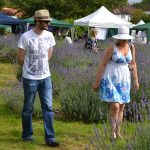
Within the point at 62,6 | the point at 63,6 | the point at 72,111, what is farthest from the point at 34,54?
the point at 63,6

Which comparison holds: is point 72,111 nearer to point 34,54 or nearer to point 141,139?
point 34,54

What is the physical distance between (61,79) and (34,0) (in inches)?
1593

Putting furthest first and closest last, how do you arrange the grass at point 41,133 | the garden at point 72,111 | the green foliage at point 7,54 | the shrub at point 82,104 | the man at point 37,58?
the green foliage at point 7,54
the shrub at point 82,104
the garden at point 72,111
the grass at point 41,133
the man at point 37,58

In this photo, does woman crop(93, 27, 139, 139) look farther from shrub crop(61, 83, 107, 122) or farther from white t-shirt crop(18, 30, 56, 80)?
shrub crop(61, 83, 107, 122)

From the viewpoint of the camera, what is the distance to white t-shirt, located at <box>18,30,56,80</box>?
6301mm

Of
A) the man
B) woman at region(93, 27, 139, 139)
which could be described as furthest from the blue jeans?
woman at region(93, 27, 139, 139)

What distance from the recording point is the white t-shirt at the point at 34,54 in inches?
248

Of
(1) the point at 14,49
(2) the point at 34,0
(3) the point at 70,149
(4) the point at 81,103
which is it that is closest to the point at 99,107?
(4) the point at 81,103

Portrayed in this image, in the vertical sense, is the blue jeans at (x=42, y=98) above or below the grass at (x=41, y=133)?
above

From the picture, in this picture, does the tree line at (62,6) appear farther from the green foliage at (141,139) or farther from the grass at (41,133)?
the green foliage at (141,139)

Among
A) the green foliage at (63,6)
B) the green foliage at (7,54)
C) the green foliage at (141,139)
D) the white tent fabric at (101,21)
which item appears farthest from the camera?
the green foliage at (63,6)


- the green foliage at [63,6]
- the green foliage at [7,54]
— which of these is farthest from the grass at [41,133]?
the green foliage at [63,6]

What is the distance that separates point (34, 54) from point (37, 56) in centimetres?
5

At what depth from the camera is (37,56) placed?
6.33m
